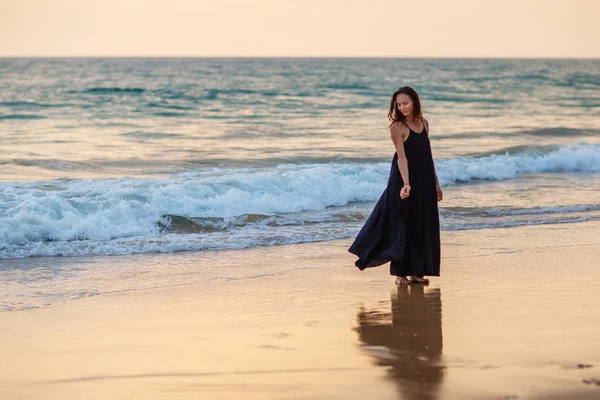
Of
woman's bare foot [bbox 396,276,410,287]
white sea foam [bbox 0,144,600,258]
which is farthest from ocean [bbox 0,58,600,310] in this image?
woman's bare foot [bbox 396,276,410,287]

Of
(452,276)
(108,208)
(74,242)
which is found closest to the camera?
(452,276)

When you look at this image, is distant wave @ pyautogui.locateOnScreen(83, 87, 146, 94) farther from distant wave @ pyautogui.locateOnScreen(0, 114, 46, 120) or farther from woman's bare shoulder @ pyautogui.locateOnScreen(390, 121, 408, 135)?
woman's bare shoulder @ pyautogui.locateOnScreen(390, 121, 408, 135)

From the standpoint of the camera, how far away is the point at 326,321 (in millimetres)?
5656

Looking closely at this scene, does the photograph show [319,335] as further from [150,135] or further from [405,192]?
[150,135]

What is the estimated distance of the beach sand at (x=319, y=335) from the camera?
433 centimetres

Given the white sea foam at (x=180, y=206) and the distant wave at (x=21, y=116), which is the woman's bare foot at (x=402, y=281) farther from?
the distant wave at (x=21, y=116)

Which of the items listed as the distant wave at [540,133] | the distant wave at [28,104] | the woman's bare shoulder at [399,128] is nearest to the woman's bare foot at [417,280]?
the woman's bare shoulder at [399,128]

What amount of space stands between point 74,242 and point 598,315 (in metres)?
5.56

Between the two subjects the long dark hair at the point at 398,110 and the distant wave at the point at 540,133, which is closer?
the long dark hair at the point at 398,110

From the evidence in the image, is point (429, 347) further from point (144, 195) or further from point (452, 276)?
point (144, 195)

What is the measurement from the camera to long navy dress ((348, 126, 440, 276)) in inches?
258

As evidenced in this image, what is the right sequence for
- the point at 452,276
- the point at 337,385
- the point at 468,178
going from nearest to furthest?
the point at 337,385 → the point at 452,276 → the point at 468,178

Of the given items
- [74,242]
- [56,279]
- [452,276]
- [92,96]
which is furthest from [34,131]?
[452,276]

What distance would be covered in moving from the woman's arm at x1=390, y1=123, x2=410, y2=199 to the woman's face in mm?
142
